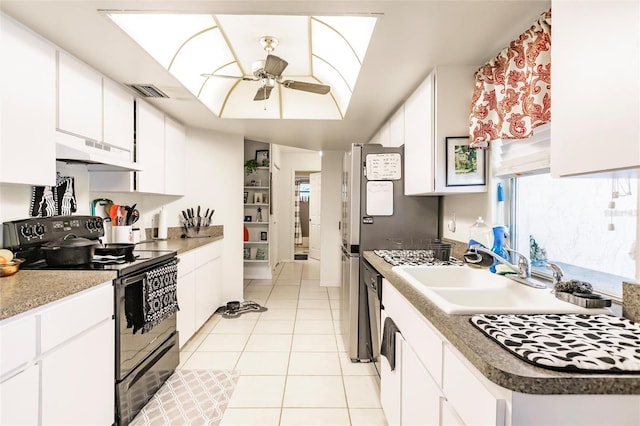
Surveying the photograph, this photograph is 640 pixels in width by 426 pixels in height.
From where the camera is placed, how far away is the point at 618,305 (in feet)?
4.09

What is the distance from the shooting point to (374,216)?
9.22ft

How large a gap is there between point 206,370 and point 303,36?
107 inches

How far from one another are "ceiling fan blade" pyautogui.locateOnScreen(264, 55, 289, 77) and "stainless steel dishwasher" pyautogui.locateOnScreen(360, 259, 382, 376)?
1.56 m

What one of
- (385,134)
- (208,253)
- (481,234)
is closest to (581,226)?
(481,234)

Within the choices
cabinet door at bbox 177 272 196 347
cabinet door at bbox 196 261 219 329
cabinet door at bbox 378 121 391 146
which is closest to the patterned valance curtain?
cabinet door at bbox 378 121 391 146

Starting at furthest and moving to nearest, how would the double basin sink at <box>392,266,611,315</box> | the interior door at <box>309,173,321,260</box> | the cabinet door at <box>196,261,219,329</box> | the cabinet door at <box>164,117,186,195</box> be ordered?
the interior door at <box>309,173,321,260</box>
the cabinet door at <box>164,117,186,195</box>
the cabinet door at <box>196,261,219,329</box>
the double basin sink at <box>392,266,611,315</box>

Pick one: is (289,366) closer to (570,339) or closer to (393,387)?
(393,387)

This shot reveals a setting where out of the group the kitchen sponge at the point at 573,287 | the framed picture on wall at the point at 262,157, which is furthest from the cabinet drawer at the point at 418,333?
the framed picture on wall at the point at 262,157

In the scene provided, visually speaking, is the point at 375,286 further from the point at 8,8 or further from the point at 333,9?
the point at 8,8

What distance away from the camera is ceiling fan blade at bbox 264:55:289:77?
7.41 ft

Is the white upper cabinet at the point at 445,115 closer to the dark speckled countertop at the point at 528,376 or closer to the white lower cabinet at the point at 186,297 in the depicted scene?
the dark speckled countertop at the point at 528,376

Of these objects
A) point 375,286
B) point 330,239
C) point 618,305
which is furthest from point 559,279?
point 330,239

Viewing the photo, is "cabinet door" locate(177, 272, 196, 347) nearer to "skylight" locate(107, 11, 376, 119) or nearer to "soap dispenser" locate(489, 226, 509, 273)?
"skylight" locate(107, 11, 376, 119)

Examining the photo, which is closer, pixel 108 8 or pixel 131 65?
pixel 108 8
